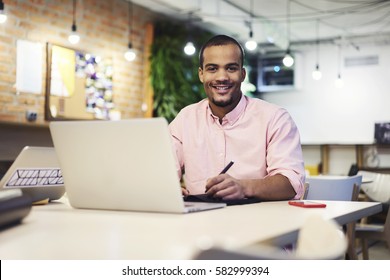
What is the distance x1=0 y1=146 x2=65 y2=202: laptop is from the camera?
1.39m

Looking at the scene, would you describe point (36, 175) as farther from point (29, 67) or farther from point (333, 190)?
point (29, 67)

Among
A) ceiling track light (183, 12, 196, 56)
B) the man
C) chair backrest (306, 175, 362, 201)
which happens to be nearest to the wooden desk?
the man

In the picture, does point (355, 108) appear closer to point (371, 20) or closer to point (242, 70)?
point (371, 20)

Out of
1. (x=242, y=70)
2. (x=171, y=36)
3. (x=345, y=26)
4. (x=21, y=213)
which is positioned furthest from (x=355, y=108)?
(x=21, y=213)

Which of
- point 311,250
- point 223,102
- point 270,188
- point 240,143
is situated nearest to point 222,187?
point 270,188

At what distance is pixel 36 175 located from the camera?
4.81 ft

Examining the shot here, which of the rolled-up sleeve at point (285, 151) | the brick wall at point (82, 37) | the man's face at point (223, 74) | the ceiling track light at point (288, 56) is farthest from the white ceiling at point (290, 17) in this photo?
the rolled-up sleeve at point (285, 151)

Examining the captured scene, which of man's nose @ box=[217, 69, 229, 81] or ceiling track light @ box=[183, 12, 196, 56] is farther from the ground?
ceiling track light @ box=[183, 12, 196, 56]

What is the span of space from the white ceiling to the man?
4200 mm

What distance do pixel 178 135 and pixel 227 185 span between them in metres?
0.65

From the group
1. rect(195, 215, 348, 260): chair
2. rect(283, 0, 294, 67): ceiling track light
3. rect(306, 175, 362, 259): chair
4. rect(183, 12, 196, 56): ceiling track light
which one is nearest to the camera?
rect(195, 215, 348, 260): chair

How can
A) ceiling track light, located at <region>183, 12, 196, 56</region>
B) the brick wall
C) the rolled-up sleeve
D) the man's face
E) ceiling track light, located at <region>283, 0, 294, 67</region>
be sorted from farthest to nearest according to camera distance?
ceiling track light, located at <region>283, 0, 294, 67</region>, ceiling track light, located at <region>183, 12, 196, 56</region>, the brick wall, the man's face, the rolled-up sleeve

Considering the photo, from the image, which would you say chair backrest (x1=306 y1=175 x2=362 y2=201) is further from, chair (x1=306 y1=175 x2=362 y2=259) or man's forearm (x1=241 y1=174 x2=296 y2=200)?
man's forearm (x1=241 y1=174 x2=296 y2=200)

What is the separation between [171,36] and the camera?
6.79 meters
